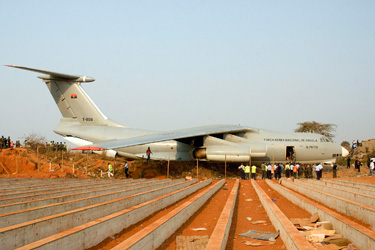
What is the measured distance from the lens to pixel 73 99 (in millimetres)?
29625

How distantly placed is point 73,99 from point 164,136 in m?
8.45

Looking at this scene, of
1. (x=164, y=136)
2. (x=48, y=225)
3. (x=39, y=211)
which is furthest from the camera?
(x=164, y=136)

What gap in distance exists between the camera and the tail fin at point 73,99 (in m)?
29.3

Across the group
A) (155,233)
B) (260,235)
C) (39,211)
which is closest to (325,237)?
(260,235)

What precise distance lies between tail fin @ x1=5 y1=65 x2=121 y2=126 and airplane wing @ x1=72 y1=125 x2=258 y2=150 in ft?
18.0

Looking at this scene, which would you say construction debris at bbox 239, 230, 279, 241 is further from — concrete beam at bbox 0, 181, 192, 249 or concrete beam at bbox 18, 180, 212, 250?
concrete beam at bbox 0, 181, 192, 249

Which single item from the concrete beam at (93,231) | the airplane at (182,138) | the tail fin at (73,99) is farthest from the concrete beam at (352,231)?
the tail fin at (73,99)

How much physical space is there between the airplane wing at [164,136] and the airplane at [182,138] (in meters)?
0.07

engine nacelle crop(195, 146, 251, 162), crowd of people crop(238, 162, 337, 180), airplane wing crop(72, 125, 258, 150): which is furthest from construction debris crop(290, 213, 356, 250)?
engine nacelle crop(195, 146, 251, 162)

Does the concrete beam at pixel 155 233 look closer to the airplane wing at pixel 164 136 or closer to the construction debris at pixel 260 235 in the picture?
the construction debris at pixel 260 235

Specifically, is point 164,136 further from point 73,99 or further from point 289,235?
point 289,235

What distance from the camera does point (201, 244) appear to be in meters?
5.29

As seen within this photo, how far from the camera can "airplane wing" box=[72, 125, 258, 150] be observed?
72.1ft

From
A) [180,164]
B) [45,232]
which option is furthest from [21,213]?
[180,164]
